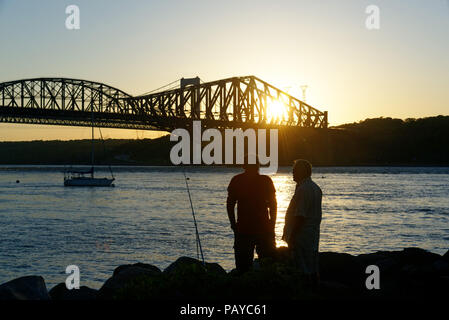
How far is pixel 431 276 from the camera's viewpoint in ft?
31.3

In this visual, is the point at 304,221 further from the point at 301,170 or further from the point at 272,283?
the point at 272,283

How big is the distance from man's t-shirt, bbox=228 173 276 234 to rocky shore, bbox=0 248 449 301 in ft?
2.11

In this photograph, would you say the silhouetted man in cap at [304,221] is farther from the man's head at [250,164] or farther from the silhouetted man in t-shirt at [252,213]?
the man's head at [250,164]

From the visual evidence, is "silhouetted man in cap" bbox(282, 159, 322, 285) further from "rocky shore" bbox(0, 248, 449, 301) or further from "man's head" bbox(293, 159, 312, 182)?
"rocky shore" bbox(0, 248, 449, 301)

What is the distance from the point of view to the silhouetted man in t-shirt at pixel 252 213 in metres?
7.08

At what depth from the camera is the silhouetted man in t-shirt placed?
23.2 ft

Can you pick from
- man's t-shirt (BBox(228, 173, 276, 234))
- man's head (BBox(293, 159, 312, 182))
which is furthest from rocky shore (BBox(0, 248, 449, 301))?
man's head (BBox(293, 159, 312, 182))

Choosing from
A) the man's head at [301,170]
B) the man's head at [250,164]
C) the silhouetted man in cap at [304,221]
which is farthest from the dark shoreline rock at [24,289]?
the man's head at [301,170]

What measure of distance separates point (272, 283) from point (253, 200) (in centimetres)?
144

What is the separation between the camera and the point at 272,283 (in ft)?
19.2

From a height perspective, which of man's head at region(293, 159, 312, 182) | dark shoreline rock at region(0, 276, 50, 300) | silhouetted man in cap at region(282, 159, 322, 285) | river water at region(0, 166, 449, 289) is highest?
man's head at region(293, 159, 312, 182)
